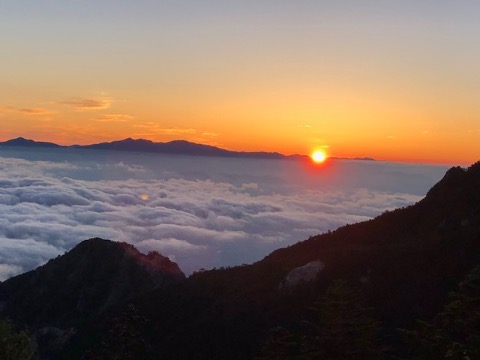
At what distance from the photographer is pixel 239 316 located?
174 ft

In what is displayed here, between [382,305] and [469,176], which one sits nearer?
[382,305]

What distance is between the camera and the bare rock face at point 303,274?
54000 mm

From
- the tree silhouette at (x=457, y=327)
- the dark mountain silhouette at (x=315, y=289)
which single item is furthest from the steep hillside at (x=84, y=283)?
the tree silhouette at (x=457, y=327)

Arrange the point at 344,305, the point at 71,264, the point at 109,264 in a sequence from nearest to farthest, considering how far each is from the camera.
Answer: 1. the point at 344,305
2. the point at 109,264
3. the point at 71,264

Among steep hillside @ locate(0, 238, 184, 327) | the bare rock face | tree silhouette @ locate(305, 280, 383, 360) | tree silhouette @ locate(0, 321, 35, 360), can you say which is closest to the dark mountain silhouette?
the bare rock face

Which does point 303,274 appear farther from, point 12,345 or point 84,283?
point 84,283

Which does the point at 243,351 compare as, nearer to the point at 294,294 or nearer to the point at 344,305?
the point at 294,294

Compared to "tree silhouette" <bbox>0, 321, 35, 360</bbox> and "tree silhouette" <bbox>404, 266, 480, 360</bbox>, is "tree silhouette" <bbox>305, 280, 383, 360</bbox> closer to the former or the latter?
"tree silhouette" <bbox>404, 266, 480, 360</bbox>

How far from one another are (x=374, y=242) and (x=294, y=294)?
15503 millimetres

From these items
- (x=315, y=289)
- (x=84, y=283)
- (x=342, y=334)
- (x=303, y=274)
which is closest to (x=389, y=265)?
(x=315, y=289)

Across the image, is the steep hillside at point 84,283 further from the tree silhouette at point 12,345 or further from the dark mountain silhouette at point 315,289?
the tree silhouette at point 12,345

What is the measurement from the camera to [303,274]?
54688 mm

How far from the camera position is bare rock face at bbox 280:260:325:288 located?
2126 inches

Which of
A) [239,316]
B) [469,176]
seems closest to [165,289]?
[239,316]
